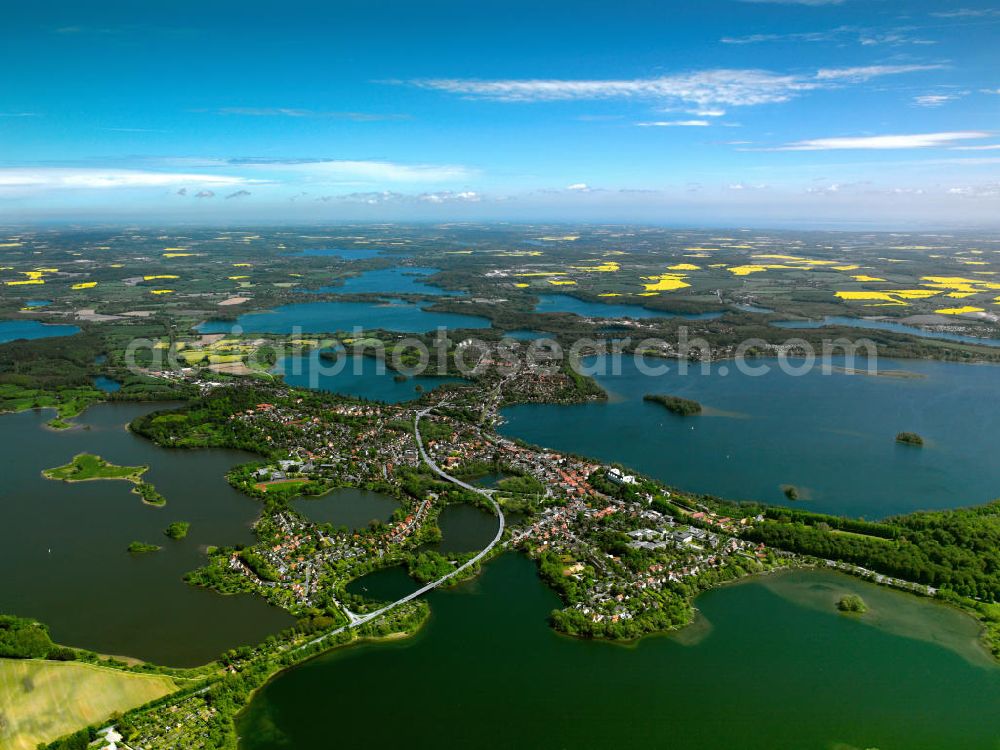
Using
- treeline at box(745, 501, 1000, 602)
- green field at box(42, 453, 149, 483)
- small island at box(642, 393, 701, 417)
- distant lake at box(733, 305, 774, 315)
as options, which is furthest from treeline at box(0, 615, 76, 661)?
distant lake at box(733, 305, 774, 315)

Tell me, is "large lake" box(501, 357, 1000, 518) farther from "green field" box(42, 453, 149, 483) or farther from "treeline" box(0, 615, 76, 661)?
"treeline" box(0, 615, 76, 661)

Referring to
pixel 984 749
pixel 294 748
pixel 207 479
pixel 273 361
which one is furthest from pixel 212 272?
pixel 984 749

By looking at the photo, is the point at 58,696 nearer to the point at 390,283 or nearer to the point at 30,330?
the point at 30,330

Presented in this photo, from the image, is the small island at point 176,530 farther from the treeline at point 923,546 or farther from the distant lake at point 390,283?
the distant lake at point 390,283

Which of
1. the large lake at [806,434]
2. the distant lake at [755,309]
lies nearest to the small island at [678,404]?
the large lake at [806,434]

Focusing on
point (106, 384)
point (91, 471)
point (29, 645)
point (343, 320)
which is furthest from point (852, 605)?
point (343, 320)

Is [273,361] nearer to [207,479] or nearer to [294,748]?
[207,479]
